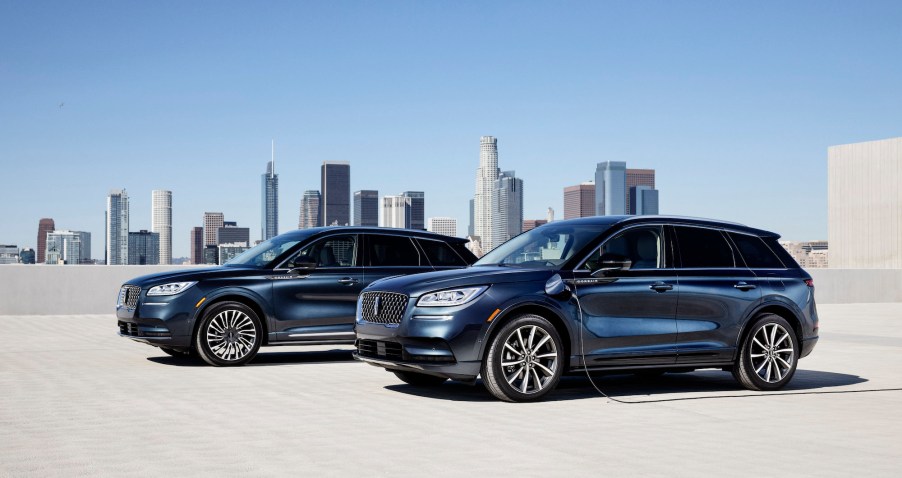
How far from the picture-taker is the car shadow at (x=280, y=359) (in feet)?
45.1

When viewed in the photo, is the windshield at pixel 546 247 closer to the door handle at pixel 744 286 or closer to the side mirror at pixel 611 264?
the side mirror at pixel 611 264

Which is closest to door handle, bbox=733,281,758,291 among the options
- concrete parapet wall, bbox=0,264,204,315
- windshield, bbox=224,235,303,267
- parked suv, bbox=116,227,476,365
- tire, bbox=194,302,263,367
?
parked suv, bbox=116,227,476,365

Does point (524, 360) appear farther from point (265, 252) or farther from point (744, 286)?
point (265, 252)

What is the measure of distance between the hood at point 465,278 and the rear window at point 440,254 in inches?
163

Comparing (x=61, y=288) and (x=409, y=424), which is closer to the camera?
(x=409, y=424)

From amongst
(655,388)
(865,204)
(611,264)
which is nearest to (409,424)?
(611,264)

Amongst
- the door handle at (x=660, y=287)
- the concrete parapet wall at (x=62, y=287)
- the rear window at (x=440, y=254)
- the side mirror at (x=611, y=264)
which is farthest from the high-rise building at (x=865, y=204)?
the side mirror at (x=611, y=264)

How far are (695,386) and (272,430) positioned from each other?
17.1ft

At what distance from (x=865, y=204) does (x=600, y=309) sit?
66.6 meters

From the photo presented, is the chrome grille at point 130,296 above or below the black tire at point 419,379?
above

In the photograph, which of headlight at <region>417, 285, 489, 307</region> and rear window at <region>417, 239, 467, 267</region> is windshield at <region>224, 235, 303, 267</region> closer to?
rear window at <region>417, 239, 467, 267</region>

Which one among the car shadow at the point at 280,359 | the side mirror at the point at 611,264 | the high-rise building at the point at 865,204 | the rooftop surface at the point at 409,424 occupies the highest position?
the high-rise building at the point at 865,204

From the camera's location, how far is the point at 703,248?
10930 mm

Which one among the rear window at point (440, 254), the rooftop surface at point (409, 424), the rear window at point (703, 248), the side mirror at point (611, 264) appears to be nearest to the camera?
the rooftop surface at point (409, 424)
